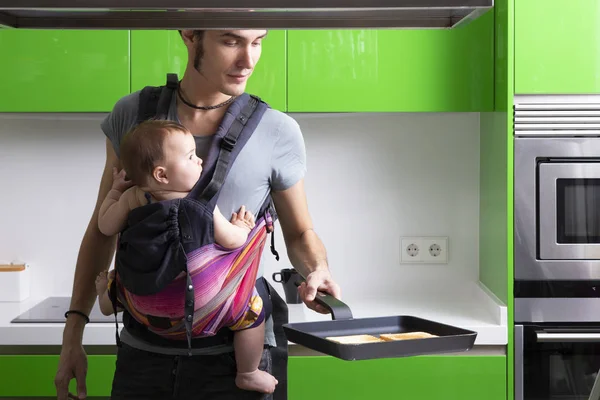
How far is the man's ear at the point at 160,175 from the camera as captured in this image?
1.62 metres

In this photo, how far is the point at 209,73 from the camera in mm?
1664

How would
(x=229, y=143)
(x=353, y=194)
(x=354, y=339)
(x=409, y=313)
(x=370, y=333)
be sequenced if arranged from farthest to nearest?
(x=353, y=194), (x=409, y=313), (x=229, y=143), (x=370, y=333), (x=354, y=339)

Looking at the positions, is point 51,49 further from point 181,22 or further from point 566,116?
point 181,22

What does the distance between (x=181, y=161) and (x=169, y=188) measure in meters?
0.07

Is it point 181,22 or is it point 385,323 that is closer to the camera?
point 181,22

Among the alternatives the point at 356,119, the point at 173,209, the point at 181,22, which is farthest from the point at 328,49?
the point at 181,22

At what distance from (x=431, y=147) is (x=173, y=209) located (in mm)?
1867

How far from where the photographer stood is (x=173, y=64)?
9.39 feet

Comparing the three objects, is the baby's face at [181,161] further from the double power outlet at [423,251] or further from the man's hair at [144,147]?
the double power outlet at [423,251]

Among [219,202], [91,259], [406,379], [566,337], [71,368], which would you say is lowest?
[406,379]

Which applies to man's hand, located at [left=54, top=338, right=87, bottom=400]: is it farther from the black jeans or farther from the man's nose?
the man's nose

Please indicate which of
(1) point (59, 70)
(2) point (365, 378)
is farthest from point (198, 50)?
(2) point (365, 378)

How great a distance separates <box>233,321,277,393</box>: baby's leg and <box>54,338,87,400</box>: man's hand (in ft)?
1.02

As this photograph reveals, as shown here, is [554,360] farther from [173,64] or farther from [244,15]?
[244,15]
